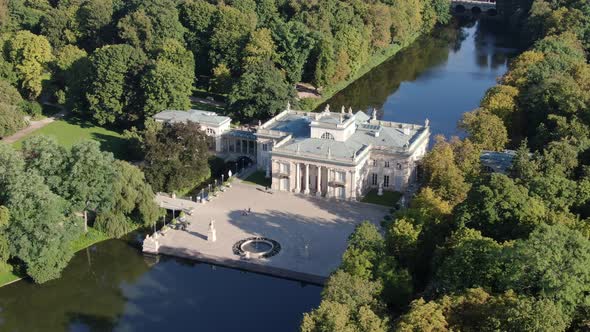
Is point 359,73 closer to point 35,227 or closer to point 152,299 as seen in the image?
point 152,299

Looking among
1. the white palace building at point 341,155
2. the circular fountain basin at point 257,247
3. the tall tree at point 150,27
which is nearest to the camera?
the circular fountain basin at point 257,247

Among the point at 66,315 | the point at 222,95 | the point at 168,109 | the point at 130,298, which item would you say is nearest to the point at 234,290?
the point at 130,298

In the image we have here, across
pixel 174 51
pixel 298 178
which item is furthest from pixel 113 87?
pixel 298 178

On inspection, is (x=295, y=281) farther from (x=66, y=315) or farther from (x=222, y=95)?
(x=222, y=95)

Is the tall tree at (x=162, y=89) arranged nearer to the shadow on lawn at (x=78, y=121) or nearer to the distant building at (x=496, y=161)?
the shadow on lawn at (x=78, y=121)

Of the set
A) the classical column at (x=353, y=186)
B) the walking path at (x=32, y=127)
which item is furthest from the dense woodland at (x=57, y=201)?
the walking path at (x=32, y=127)

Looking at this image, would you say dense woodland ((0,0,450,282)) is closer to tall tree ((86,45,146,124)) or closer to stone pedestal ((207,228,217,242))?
tall tree ((86,45,146,124))
